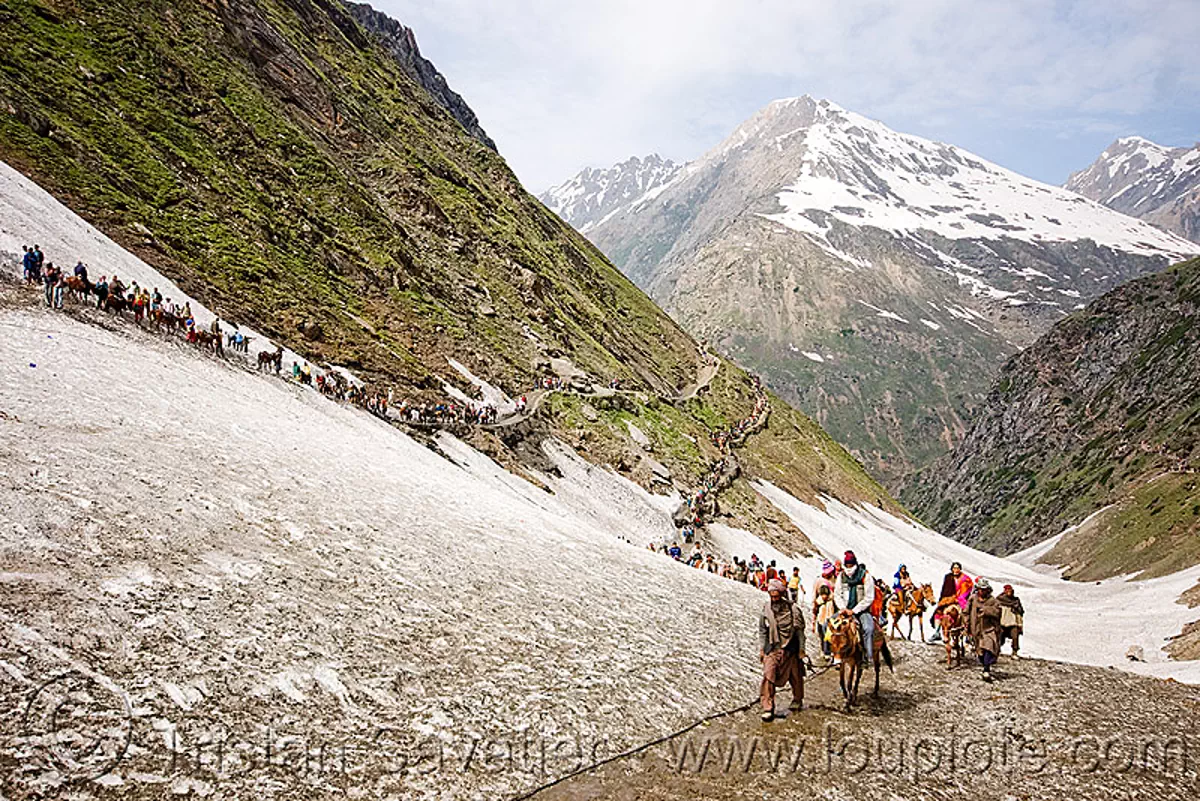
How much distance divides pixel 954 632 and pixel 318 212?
6230 cm

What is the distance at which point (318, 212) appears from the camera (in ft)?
215

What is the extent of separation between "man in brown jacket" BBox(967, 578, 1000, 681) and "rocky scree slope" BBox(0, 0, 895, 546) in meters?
29.4

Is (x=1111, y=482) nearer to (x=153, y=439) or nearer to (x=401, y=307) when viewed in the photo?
(x=401, y=307)

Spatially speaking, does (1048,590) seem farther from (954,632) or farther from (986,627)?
(986,627)

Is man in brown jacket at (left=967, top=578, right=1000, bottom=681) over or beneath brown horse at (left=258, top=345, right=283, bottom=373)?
beneath

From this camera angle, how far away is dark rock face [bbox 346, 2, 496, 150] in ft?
523

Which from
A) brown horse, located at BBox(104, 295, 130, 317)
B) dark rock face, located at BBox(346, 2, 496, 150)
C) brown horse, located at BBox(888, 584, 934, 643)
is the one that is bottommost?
brown horse, located at BBox(888, 584, 934, 643)

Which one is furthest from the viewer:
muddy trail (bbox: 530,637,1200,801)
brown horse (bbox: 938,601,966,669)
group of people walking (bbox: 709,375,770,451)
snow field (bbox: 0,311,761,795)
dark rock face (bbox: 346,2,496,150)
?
dark rock face (bbox: 346,2,496,150)

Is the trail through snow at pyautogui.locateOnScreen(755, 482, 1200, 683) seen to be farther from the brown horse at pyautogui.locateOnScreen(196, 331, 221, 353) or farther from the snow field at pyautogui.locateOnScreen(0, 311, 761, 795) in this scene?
the brown horse at pyautogui.locateOnScreen(196, 331, 221, 353)

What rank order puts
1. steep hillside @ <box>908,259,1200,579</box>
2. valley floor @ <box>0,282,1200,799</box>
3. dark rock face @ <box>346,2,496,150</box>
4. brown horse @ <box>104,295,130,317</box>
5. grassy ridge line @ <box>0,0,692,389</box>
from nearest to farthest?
valley floor @ <box>0,282,1200,799</box>
brown horse @ <box>104,295,130,317</box>
grassy ridge line @ <box>0,0,692,389</box>
steep hillside @ <box>908,259,1200,579</box>
dark rock face @ <box>346,2,496,150</box>

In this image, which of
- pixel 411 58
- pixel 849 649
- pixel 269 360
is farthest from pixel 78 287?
pixel 411 58

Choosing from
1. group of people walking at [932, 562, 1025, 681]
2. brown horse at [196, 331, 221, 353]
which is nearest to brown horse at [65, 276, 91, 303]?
brown horse at [196, 331, 221, 353]

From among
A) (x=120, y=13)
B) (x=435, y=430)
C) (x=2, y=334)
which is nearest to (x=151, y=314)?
(x=2, y=334)

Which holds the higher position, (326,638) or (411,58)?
(411,58)
